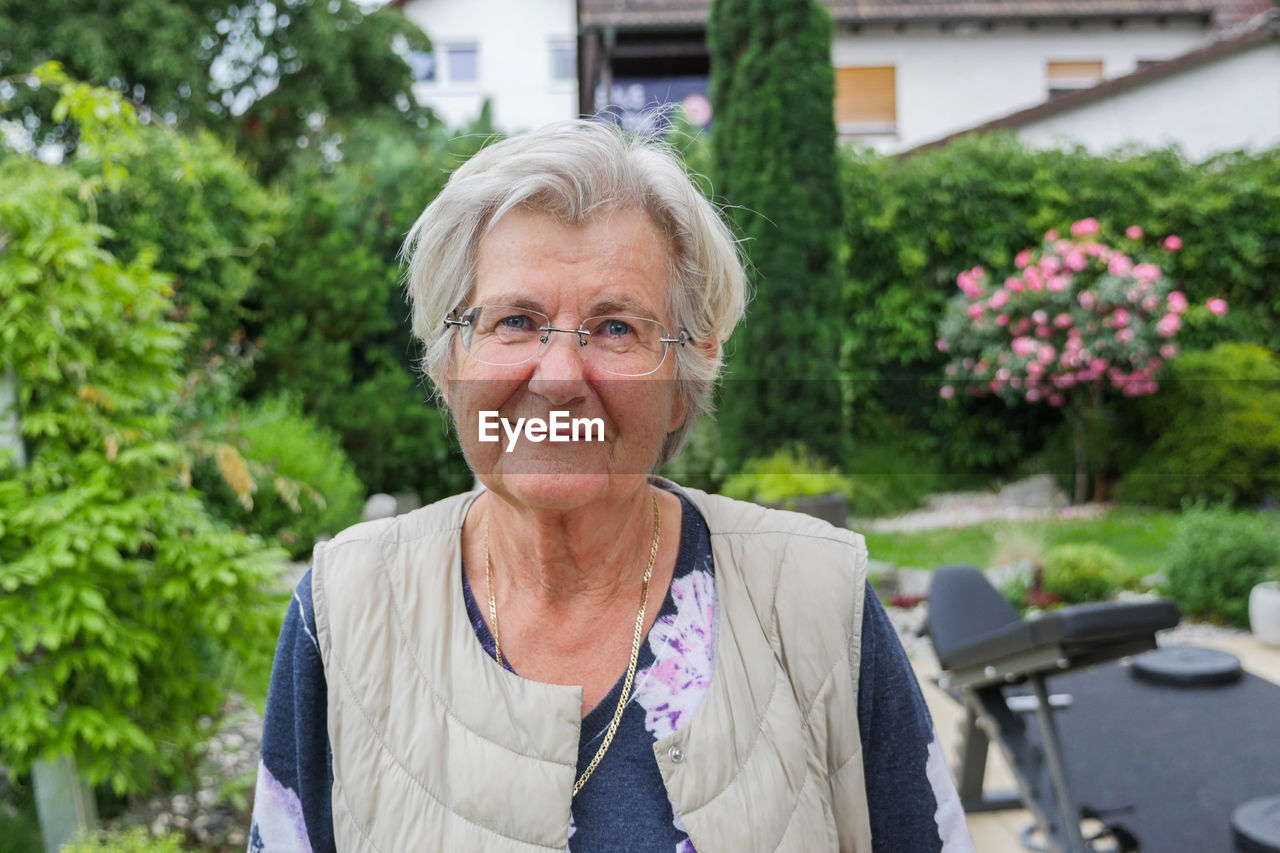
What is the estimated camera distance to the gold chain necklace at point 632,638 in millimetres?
1162

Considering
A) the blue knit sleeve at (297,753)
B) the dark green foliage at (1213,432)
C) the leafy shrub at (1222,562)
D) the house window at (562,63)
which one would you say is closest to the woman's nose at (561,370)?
the blue knit sleeve at (297,753)

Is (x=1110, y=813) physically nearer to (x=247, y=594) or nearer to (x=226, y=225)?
(x=247, y=594)

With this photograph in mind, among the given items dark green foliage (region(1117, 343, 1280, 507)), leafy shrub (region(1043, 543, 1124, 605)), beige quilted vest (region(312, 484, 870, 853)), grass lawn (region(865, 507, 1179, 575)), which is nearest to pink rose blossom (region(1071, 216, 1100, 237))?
dark green foliage (region(1117, 343, 1280, 507))

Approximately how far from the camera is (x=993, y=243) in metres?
9.74

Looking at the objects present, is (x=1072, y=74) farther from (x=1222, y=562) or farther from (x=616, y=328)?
(x=616, y=328)

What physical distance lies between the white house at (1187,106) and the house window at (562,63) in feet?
35.8

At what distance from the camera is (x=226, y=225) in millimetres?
7262

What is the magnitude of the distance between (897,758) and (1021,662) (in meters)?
1.54

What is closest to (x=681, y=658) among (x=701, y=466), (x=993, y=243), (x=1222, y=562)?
(x=1222, y=562)

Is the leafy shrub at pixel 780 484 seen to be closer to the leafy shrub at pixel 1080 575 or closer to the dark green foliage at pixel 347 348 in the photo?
the leafy shrub at pixel 1080 575

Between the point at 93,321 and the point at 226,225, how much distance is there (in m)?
5.22

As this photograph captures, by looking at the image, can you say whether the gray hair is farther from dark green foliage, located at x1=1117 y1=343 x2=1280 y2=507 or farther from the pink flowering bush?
the pink flowering bush

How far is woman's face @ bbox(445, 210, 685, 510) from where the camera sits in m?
1.13

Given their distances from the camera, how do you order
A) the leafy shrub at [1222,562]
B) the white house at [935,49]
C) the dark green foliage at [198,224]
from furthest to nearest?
the white house at [935,49] < the dark green foliage at [198,224] < the leafy shrub at [1222,562]
